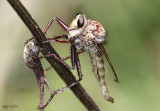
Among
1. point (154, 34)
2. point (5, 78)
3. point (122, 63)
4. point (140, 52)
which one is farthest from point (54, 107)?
point (154, 34)

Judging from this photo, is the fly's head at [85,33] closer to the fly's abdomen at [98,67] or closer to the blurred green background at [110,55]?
the fly's abdomen at [98,67]

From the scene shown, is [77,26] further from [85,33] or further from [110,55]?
[110,55]

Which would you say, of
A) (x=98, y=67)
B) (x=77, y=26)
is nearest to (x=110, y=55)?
(x=98, y=67)

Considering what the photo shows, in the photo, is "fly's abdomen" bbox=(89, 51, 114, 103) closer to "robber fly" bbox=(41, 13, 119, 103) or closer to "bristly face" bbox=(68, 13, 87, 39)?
"robber fly" bbox=(41, 13, 119, 103)

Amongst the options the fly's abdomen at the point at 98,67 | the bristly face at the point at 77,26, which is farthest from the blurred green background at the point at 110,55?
the bristly face at the point at 77,26

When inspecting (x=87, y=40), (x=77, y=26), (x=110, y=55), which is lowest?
(x=110, y=55)

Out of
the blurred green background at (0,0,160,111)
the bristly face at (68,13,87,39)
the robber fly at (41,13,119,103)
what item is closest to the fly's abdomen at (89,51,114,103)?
the robber fly at (41,13,119,103)
